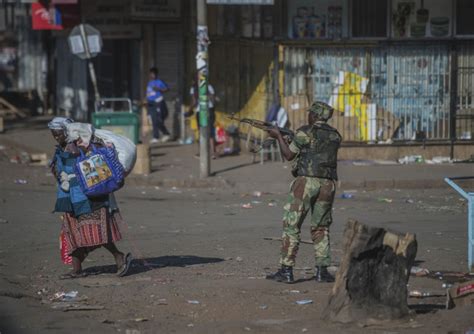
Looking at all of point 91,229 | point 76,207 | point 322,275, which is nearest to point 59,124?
point 76,207

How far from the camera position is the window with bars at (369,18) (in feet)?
70.5

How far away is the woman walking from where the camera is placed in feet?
35.2

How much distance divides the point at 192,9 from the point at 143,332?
60.5ft

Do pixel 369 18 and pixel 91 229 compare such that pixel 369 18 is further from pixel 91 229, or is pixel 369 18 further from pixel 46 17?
pixel 91 229

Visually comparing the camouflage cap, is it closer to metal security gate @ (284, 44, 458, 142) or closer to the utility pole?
the utility pole

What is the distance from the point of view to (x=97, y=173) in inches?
420

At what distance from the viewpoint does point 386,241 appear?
874cm

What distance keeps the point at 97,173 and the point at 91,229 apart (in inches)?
21.8

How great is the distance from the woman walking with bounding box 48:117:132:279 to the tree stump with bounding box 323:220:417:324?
113 inches

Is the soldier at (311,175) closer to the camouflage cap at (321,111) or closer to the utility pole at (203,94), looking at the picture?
the camouflage cap at (321,111)

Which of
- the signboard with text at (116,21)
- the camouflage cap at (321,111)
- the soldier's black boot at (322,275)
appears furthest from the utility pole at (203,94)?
the camouflage cap at (321,111)

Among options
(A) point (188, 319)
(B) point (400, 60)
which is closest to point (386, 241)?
(A) point (188, 319)

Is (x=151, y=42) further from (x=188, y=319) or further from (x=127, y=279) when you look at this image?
(x=188, y=319)

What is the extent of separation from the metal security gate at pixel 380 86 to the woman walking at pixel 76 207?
11.1 m
